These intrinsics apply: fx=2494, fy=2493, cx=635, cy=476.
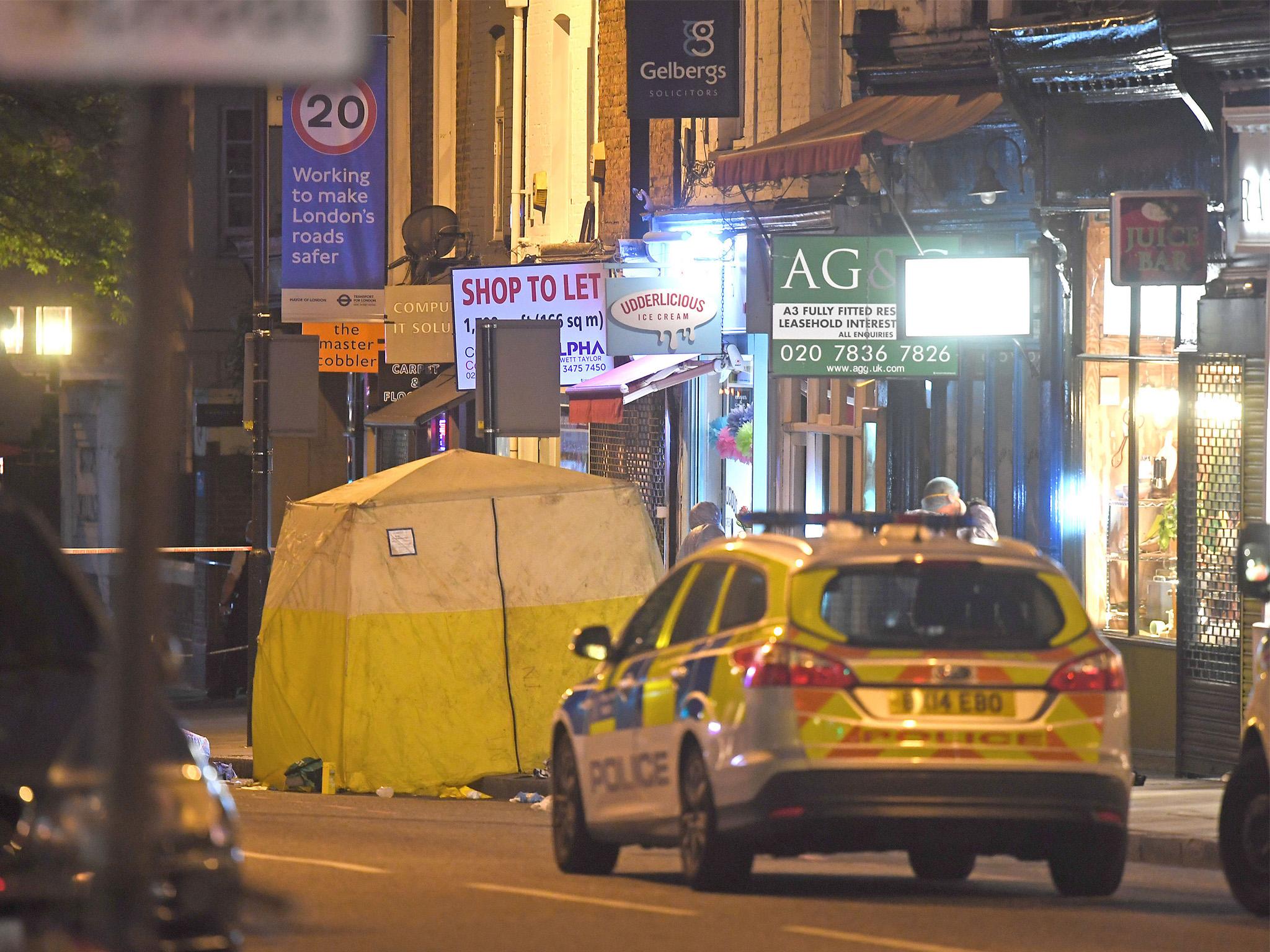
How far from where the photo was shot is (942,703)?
10039 millimetres

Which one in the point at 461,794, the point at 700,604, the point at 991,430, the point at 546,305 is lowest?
the point at 461,794

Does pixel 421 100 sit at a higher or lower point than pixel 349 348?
higher

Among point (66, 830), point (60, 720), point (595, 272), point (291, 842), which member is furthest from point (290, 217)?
point (66, 830)

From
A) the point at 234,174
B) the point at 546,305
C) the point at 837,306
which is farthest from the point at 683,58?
the point at 234,174

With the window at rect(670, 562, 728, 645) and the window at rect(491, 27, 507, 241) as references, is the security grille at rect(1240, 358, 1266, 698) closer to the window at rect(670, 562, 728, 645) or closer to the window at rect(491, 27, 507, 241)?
the window at rect(670, 562, 728, 645)

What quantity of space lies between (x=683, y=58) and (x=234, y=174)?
68.9 ft

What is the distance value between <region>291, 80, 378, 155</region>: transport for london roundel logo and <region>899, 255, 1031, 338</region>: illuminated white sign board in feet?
25.8

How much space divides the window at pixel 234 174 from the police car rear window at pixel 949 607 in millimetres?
33921

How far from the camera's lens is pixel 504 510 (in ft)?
59.3

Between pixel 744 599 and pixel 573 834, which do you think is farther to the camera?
pixel 573 834

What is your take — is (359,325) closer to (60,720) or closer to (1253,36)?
(1253,36)

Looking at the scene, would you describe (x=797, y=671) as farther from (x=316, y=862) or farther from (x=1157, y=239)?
(x=1157, y=239)

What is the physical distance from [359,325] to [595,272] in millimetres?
6488

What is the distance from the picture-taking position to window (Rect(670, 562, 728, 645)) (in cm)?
1103
